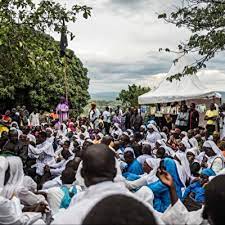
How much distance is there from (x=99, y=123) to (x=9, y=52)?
9.59 metres

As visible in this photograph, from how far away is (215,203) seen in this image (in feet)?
6.82

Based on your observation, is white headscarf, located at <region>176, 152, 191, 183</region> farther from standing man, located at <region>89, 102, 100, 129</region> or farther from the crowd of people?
standing man, located at <region>89, 102, 100, 129</region>

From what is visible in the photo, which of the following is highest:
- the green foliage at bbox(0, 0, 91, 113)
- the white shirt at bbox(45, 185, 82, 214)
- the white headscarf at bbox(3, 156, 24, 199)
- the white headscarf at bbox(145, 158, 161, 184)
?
the green foliage at bbox(0, 0, 91, 113)

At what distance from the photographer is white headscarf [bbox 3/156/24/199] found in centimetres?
400

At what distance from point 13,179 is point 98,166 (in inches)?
61.1

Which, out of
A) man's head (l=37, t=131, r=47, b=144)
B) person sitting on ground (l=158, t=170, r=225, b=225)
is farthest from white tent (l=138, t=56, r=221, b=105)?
person sitting on ground (l=158, t=170, r=225, b=225)

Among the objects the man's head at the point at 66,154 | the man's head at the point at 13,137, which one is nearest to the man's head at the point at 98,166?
the man's head at the point at 66,154

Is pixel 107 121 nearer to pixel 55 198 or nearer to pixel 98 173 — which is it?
pixel 55 198

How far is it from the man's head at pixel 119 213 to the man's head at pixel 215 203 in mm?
454

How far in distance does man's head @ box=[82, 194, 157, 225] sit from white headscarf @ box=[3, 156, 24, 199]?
248 cm

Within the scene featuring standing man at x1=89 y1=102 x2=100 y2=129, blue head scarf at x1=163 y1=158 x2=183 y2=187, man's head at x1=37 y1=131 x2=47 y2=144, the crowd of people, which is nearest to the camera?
the crowd of people

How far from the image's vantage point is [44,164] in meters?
9.62

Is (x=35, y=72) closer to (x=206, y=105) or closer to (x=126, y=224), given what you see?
(x=126, y=224)

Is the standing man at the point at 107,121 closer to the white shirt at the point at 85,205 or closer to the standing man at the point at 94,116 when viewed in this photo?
the standing man at the point at 94,116
